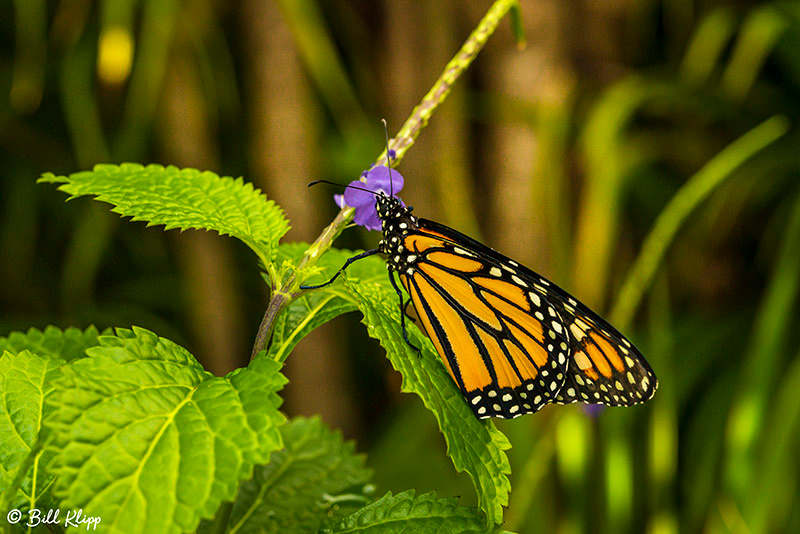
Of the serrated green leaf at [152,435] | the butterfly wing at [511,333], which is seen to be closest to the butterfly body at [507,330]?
the butterfly wing at [511,333]

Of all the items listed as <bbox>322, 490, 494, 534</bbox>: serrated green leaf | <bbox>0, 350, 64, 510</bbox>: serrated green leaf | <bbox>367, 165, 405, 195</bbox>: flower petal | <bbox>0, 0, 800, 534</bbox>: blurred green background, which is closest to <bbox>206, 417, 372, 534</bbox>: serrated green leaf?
<bbox>322, 490, 494, 534</bbox>: serrated green leaf

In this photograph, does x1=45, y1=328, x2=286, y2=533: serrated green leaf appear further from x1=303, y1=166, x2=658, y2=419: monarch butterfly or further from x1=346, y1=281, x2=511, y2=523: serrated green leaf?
x1=303, y1=166, x2=658, y2=419: monarch butterfly

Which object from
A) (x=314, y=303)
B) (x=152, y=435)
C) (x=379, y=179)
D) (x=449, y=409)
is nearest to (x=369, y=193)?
(x=379, y=179)

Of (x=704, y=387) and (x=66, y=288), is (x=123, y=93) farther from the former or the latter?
(x=704, y=387)

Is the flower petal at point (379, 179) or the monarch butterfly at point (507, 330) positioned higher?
the flower petal at point (379, 179)

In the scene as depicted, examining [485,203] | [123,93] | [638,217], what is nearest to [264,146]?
[123,93]

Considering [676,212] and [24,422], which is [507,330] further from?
[676,212]

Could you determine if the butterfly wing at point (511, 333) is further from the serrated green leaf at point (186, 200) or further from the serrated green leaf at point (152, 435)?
the serrated green leaf at point (152, 435)
